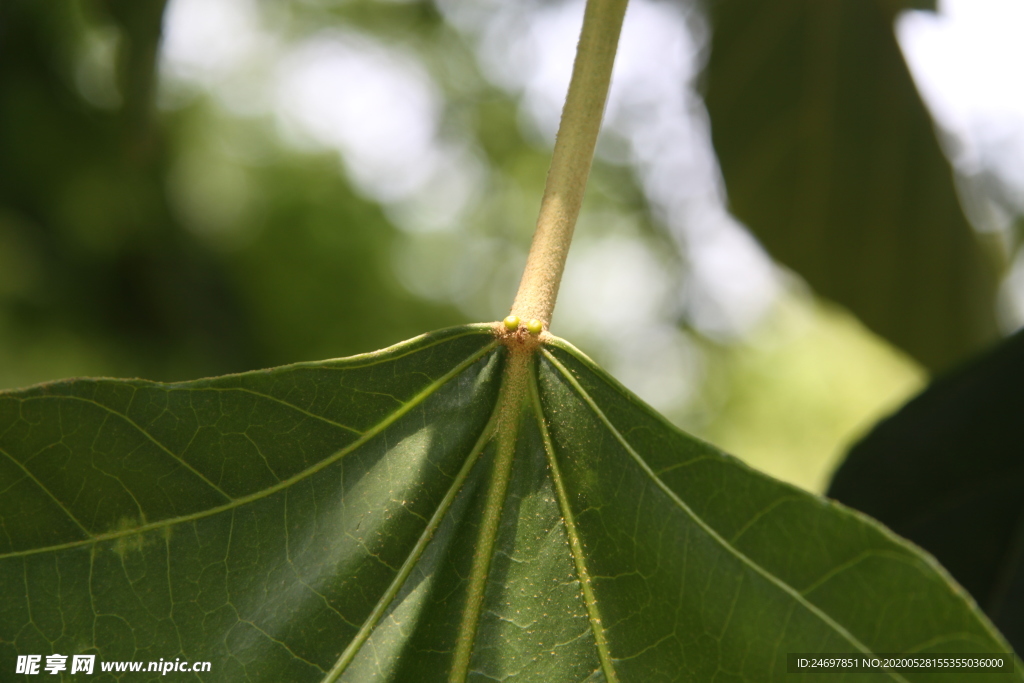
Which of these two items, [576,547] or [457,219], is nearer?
[576,547]

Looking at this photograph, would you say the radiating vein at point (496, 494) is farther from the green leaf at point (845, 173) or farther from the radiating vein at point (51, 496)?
the green leaf at point (845, 173)

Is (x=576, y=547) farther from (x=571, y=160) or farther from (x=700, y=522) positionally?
(x=571, y=160)

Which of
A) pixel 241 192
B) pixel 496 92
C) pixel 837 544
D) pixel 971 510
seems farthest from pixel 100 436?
pixel 496 92

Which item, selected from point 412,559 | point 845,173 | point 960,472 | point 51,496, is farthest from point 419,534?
point 845,173

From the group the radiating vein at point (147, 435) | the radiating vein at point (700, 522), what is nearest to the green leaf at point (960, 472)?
the radiating vein at point (700, 522)

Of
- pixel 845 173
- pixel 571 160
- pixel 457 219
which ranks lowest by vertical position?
pixel 571 160
